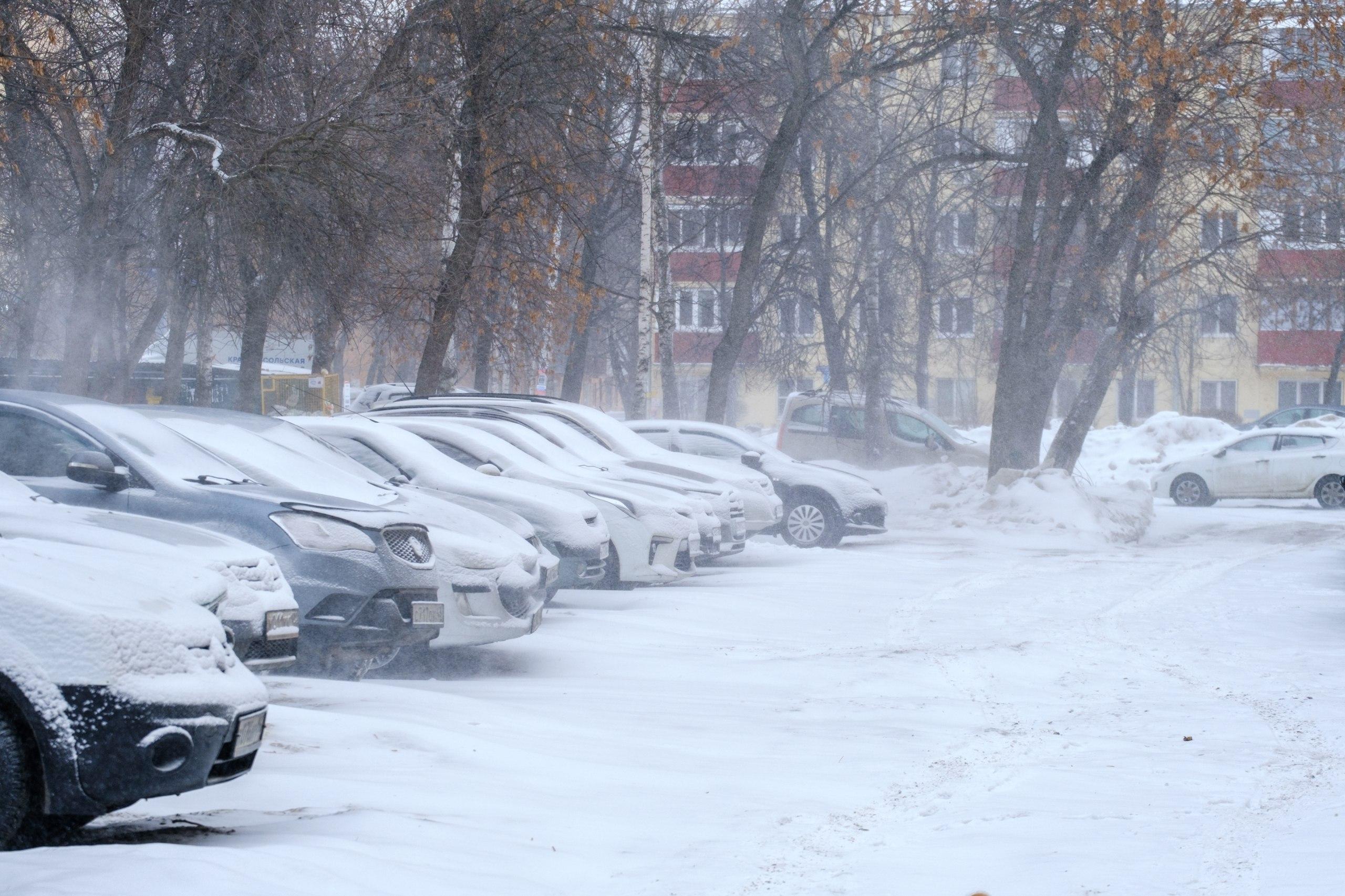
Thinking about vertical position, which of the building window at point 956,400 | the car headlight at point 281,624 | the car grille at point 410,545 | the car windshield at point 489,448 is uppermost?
the building window at point 956,400

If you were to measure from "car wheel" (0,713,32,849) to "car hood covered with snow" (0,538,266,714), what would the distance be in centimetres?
15

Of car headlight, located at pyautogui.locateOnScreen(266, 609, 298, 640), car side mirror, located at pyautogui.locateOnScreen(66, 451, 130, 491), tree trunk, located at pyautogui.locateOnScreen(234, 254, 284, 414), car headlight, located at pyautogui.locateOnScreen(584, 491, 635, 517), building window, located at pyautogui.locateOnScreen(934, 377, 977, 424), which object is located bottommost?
car headlight, located at pyautogui.locateOnScreen(266, 609, 298, 640)

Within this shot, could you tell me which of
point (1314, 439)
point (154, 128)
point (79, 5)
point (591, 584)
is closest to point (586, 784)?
point (591, 584)

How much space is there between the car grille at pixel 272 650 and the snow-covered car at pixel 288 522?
0.99m

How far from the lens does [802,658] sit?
9617 mm

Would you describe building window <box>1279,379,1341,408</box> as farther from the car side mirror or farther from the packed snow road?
the car side mirror

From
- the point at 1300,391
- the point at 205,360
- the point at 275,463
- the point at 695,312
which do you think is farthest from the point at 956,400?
the point at 275,463

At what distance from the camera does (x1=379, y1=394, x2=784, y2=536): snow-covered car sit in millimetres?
15164

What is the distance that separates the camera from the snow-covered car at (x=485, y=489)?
428 inches

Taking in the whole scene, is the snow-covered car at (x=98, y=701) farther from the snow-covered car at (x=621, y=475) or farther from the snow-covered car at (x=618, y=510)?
the snow-covered car at (x=621, y=475)

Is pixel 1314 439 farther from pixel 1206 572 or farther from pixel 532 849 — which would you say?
pixel 532 849

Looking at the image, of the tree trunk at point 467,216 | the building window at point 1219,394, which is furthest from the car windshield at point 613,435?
the building window at point 1219,394

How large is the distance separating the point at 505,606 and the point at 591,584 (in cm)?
252

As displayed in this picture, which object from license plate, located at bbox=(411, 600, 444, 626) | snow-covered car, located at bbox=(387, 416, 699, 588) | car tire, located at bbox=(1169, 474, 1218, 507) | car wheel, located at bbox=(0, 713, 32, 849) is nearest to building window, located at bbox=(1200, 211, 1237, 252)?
car tire, located at bbox=(1169, 474, 1218, 507)
